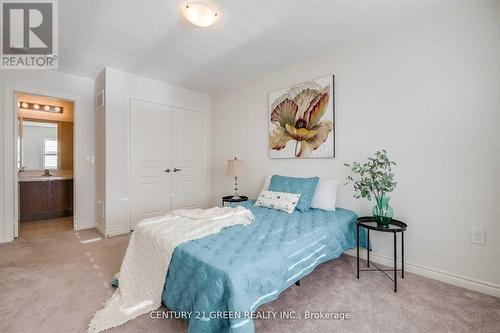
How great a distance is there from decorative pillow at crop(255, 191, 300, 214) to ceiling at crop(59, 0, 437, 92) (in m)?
1.78

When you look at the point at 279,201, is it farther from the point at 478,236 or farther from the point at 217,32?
the point at 217,32

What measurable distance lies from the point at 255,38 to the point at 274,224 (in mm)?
2021

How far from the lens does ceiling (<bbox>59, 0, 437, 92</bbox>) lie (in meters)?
2.04

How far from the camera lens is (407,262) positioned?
2.28 metres

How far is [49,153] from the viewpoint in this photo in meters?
4.76

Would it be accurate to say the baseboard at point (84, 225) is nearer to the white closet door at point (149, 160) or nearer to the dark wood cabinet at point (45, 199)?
the white closet door at point (149, 160)

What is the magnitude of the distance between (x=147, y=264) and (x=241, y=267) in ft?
3.06

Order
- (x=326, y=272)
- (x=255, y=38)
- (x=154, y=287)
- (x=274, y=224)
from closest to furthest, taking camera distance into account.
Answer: (x=154, y=287), (x=274, y=224), (x=326, y=272), (x=255, y=38)

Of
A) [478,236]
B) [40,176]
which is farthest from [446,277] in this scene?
[40,176]

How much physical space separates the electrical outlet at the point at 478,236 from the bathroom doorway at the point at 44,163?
532cm

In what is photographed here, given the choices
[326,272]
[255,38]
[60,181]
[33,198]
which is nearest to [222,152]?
[255,38]

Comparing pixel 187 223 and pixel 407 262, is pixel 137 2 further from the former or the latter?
pixel 407 262

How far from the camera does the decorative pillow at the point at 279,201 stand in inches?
102

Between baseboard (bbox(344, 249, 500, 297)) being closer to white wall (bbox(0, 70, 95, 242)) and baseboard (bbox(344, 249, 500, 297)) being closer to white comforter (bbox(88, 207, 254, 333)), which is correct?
white comforter (bbox(88, 207, 254, 333))
